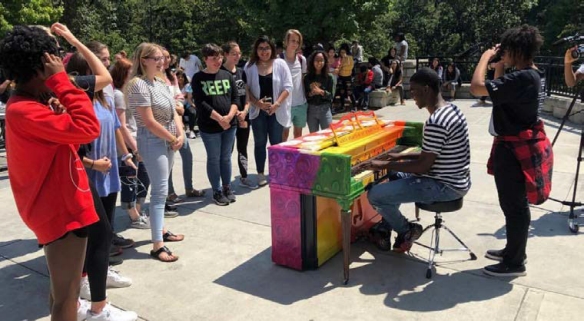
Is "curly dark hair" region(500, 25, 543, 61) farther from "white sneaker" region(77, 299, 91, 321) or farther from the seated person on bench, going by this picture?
"white sneaker" region(77, 299, 91, 321)

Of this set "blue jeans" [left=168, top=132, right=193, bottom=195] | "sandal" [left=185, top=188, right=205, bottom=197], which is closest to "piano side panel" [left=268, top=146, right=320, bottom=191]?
"blue jeans" [left=168, top=132, right=193, bottom=195]

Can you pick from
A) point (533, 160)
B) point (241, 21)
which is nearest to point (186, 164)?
point (533, 160)

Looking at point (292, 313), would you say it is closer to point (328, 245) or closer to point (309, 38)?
point (328, 245)

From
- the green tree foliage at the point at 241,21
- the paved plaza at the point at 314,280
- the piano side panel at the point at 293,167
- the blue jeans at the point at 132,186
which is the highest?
the green tree foliage at the point at 241,21

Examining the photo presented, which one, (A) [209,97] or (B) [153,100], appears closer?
(B) [153,100]

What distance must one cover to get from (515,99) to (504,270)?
1313 millimetres

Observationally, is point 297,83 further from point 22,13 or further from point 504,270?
point 22,13

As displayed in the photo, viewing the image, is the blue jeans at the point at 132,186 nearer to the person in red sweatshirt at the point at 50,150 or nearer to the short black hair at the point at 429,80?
the person in red sweatshirt at the point at 50,150

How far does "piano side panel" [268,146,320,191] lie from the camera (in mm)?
3834

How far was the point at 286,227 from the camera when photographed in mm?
4117

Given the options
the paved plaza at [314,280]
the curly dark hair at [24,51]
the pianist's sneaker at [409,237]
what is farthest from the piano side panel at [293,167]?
the curly dark hair at [24,51]

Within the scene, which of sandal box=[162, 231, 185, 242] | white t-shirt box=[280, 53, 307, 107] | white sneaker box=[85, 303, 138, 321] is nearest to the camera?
white sneaker box=[85, 303, 138, 321]

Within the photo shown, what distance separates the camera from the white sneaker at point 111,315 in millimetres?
3312

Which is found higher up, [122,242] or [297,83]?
[297,83]
